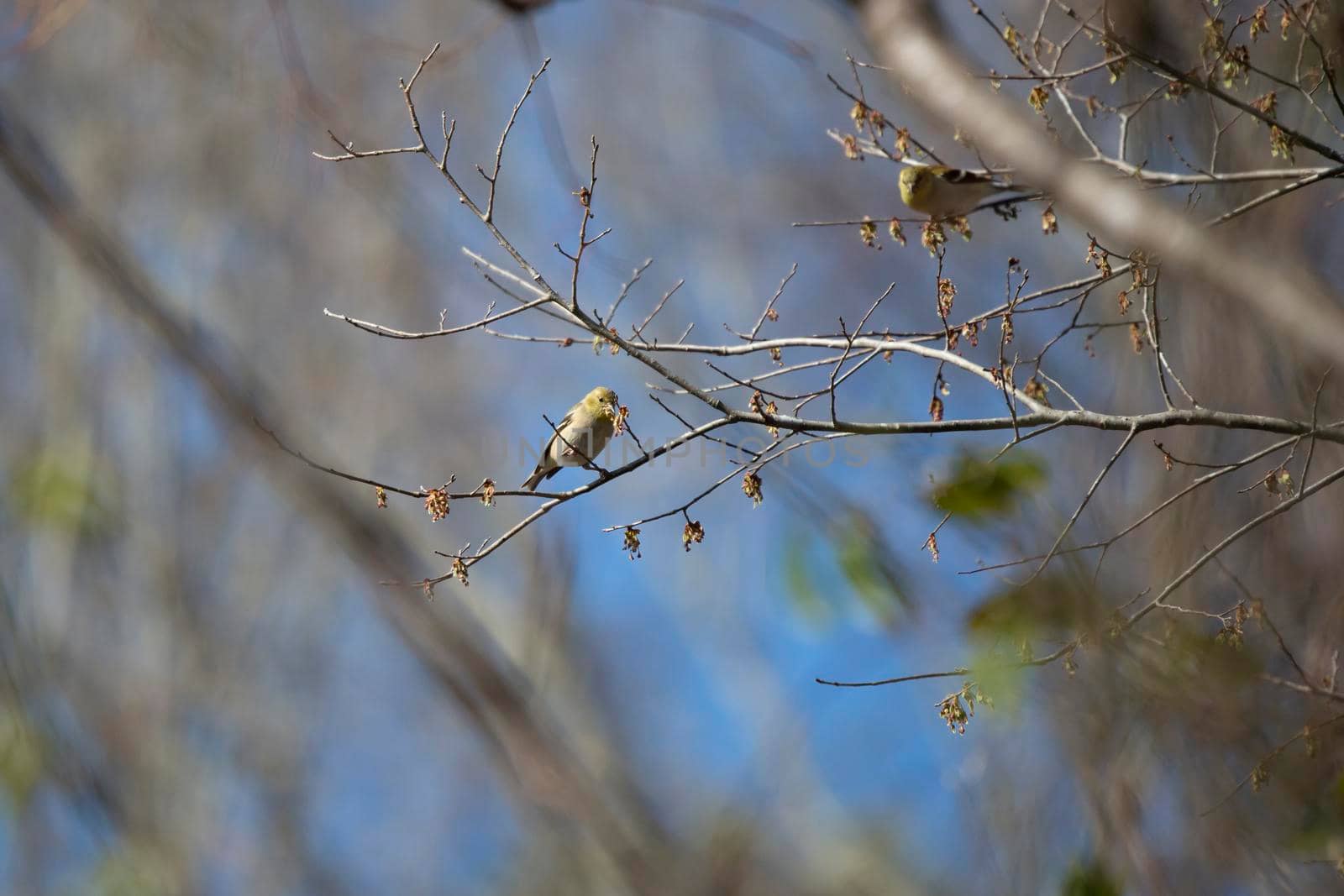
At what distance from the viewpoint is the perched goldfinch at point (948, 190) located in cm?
411

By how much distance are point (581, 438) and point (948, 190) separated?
2.00 m

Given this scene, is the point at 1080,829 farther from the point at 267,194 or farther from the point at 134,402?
the point at 267,194

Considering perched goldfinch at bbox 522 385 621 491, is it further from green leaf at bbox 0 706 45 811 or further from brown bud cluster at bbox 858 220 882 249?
green leaf at bbox 0 706 45 811

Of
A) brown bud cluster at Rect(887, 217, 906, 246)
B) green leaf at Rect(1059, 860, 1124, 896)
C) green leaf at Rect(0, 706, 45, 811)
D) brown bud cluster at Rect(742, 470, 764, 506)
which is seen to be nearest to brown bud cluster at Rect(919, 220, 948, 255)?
brown bud cluster at Rect(887, 217, 906, 246)

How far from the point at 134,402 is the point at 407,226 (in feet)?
39.0

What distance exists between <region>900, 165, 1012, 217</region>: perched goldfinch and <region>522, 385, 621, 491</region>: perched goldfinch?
1602 millimetres

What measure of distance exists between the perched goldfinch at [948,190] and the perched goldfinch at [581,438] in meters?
1.60

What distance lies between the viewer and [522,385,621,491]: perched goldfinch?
5.20 metres

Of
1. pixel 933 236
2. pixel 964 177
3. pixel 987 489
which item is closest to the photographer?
pixel 987 489

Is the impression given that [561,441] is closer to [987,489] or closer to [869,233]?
[869,233]

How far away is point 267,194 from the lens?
13742 millimetres

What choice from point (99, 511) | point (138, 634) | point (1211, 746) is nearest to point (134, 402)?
point (138, 634)

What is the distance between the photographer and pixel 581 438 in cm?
526

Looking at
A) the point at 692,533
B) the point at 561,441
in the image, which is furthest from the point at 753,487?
the point at 561,441
